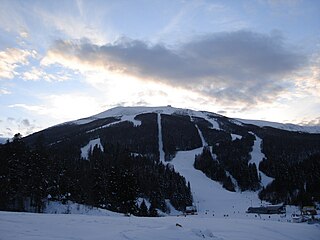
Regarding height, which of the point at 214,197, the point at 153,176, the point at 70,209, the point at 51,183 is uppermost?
the point at 153,176

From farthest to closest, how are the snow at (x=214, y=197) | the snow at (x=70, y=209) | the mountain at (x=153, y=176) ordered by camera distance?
the snow at (x=214, y=197), the mountain at (x=153, y=176), the snow at (x=70, y=209)

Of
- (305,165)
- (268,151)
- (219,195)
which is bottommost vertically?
(219,195)

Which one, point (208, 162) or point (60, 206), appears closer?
point (60, 206)

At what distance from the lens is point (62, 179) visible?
57.9 meters

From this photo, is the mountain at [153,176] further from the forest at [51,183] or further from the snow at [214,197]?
the snow at [214,197]

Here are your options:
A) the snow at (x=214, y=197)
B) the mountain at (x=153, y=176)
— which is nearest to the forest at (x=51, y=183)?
the mountain at (x=153, y=176)

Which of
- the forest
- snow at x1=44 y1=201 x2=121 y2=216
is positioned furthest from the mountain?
snow at x1=44 y1=201 x2=121 y2=216

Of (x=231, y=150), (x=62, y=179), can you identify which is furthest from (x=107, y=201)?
(x=231, y=150)

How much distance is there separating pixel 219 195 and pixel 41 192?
9636cm

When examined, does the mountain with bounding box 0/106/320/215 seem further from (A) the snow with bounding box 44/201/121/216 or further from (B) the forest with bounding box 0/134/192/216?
(A) the snow with bounding box 44/201/121/216

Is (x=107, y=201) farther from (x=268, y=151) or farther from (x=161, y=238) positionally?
(x=268, y=151)

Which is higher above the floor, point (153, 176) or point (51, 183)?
point (153, 176)

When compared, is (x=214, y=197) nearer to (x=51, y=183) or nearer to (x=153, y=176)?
(x=153, y=176)

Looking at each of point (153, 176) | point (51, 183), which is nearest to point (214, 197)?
point (153, 176)
